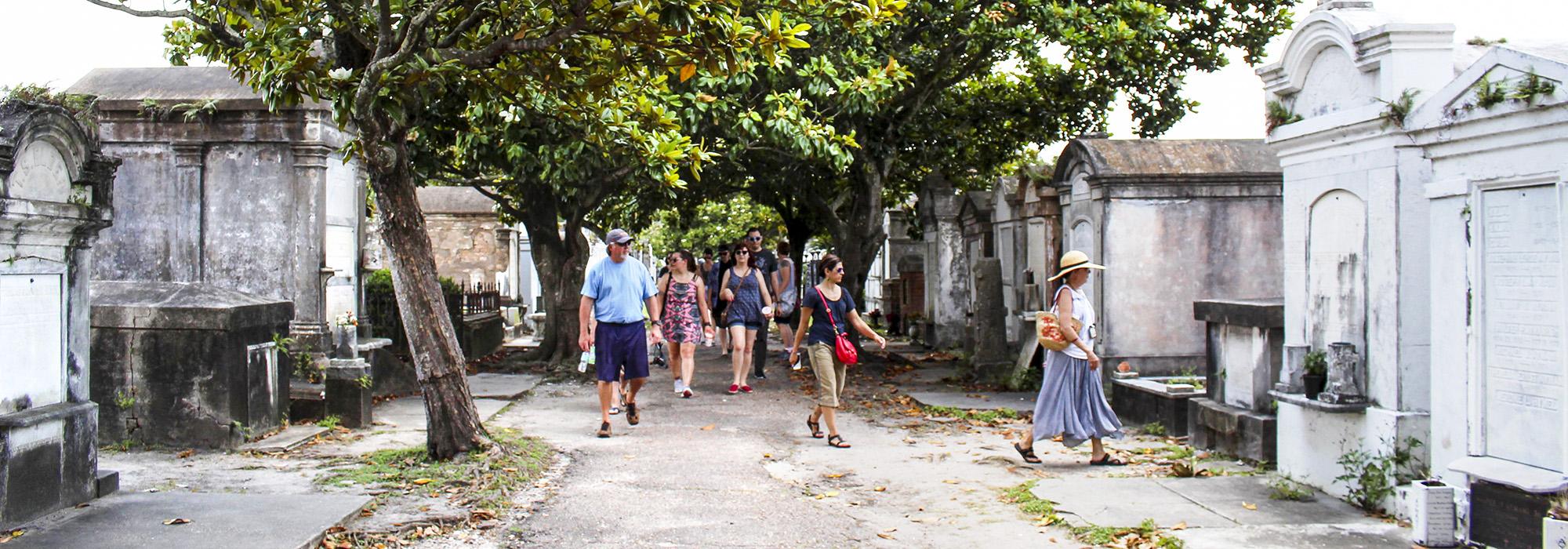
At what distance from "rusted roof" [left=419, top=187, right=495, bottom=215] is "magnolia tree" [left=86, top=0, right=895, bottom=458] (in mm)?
17604

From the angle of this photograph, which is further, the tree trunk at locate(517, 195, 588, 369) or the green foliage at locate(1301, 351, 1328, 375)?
the tree trunk at locate(517, 195, 588, 369)

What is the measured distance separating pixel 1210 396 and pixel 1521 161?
3.95m

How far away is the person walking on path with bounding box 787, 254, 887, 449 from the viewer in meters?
9.11

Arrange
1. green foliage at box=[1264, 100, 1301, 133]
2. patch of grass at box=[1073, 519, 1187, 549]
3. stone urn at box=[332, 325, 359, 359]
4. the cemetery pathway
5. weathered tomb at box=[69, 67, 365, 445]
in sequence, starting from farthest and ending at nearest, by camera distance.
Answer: stone urn at box=[332, 325, 359, 359], weathered tomb at box=[69, 67, 365, 445], green foliage at box=[1264, 100, 1301, 133], the cemetery pathway, patch of grass at box=[1073, 519, 1187, 549]

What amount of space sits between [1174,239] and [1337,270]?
4.97 m

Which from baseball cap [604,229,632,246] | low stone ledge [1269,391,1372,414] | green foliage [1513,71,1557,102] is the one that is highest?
green foliage [1513,71,1557,102]

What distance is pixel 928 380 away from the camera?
47.0 ft

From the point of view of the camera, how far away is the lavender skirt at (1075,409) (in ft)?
26.2

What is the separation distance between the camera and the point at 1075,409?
8008 millimetres

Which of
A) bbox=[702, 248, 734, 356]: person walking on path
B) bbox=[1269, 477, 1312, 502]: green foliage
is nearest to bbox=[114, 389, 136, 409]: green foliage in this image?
bbox=[1269, 477, 1312, 502]: green foliage

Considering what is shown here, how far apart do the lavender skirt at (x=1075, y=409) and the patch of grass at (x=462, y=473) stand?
335cm

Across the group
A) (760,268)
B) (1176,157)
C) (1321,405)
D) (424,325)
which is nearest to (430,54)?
(424,325)

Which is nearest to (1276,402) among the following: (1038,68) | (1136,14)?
(1136,14)

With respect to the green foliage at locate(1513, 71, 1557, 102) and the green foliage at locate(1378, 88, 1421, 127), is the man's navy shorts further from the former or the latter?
the green foliage at locate(1513, 71, 1557, 102)
